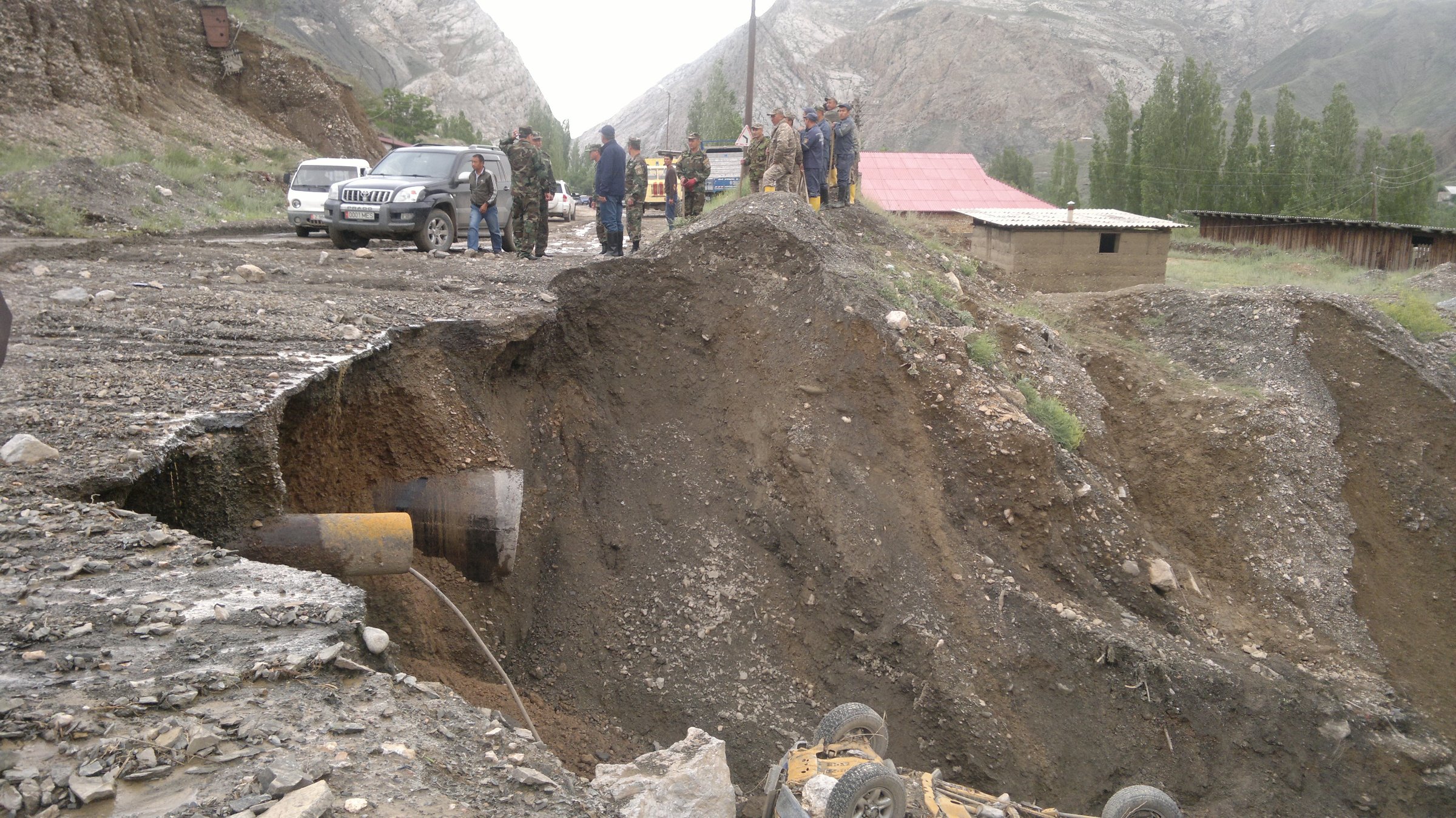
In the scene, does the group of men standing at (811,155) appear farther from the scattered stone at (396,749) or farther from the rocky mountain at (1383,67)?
the rocky mountain at (1383,67)

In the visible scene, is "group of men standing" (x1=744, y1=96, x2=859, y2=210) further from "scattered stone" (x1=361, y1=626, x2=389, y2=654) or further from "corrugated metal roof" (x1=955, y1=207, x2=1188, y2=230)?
"scattered stone" (x1=361, y1=626, x2=389, y2=654)

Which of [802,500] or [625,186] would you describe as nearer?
[802,500]

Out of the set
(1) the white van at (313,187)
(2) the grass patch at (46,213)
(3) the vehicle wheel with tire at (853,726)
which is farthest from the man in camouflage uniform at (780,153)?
(2) the grass patch at (46,213)

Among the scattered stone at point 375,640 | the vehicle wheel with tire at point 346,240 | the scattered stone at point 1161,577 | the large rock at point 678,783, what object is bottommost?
the scattered stone at point 1161,577

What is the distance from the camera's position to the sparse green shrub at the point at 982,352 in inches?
361

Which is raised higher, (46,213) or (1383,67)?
(1383,67)

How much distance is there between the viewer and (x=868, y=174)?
30.9 m

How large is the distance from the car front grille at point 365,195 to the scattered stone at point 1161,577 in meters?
10.2

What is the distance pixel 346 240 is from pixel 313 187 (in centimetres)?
475

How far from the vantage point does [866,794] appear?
4664mm

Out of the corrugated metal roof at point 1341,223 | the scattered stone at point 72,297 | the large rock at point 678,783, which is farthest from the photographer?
the corrugated metal roof at point 1341,223

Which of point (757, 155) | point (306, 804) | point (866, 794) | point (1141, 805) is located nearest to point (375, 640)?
point (306, 804)

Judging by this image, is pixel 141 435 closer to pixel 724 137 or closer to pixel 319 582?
pixel 319 582

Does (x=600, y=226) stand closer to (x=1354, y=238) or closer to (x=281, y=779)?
(x=281, y=779)
